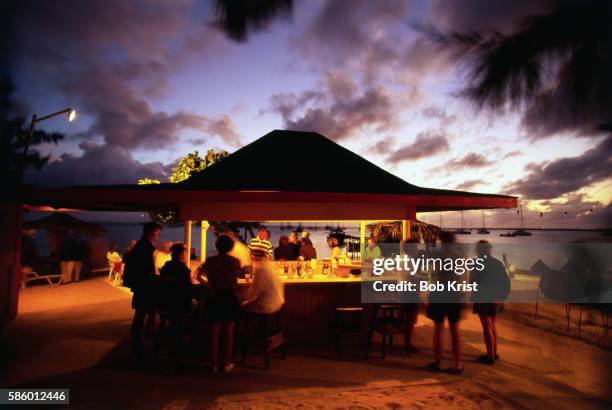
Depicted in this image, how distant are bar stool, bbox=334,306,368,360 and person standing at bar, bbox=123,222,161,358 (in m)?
2.68

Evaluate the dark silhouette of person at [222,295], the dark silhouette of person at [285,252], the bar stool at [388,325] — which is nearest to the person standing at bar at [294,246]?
the dark silhouette of person at [285,252]

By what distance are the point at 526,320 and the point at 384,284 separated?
3900 mm

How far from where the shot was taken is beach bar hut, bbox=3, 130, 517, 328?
18.7ft

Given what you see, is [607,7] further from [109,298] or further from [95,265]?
[95,265]

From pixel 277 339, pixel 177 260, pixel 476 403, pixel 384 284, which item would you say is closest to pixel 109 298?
pixel 177 260

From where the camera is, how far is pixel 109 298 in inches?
373

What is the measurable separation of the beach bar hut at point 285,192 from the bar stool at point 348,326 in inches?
68.1

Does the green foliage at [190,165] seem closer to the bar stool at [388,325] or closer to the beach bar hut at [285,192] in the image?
the beach bar hut at [285,192]

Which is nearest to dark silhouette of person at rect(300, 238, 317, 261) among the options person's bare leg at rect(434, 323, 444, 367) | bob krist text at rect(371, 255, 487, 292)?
bob krist text at rect(371, 255, 487, 292)

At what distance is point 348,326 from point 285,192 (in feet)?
7.44

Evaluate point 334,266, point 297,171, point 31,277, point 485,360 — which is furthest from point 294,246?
point 31,277

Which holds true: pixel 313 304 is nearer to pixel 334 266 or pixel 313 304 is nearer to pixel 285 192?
pixel 334 266

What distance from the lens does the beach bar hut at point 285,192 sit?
5713 millimetres

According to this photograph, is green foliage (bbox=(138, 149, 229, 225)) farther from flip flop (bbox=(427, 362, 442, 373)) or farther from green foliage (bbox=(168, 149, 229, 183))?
flip flop (bbox=(427, 362, 442, 373))
